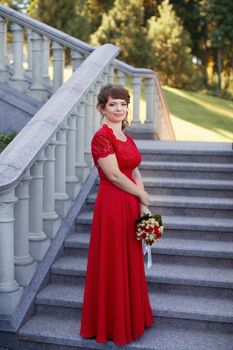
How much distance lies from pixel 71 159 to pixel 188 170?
1.45 meters

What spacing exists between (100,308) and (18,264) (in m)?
0.89

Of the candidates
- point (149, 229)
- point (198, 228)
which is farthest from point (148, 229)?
point (198, 228)

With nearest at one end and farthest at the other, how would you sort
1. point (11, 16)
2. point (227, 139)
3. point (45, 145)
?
1. point (45, 145)
2. point (11, 16)
3. point (227, 139)

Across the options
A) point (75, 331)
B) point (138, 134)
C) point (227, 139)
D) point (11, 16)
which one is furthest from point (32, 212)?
point (227, 139)

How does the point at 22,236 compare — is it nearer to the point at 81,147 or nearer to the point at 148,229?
the point at 148,229

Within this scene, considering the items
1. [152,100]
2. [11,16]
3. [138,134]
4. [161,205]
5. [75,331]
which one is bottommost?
[75,331]

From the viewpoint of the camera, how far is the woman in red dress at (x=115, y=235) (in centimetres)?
344

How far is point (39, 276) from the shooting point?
4.23m

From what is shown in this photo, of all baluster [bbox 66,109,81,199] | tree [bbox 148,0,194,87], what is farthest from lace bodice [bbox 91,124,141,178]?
tree [bbox 148,0,194,87]

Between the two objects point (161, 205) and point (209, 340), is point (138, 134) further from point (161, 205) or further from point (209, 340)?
point (209, 340)

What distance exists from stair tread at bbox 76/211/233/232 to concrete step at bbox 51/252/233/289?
401mm

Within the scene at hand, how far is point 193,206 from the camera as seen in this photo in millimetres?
5074

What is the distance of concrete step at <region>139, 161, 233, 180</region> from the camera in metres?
5.57

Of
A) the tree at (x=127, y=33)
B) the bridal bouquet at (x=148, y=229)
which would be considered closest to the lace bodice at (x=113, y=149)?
the bridal bouquet at (x=148, y=229)
